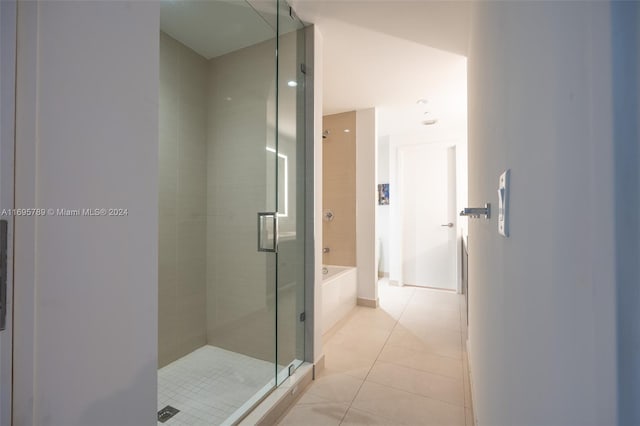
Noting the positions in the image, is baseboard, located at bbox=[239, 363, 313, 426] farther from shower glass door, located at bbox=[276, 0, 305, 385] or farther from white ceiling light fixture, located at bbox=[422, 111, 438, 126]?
white ceiling light fixture, located at bbox=[422, 111, 438, 126]

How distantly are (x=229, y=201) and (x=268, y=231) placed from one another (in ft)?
1.63

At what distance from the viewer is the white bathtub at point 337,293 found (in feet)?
9.23

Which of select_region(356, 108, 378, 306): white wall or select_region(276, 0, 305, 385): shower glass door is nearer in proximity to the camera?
select_region(276, 0, 305, 385): shower glass door

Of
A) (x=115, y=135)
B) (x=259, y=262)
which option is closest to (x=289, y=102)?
(x=259, y=262)

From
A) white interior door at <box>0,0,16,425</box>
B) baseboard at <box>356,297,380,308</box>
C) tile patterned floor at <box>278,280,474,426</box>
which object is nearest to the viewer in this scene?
white interior door at <box>0,0,16,425</box>

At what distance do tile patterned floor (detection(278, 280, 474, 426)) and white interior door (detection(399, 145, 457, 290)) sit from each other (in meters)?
1.17

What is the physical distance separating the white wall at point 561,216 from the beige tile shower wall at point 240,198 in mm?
1561

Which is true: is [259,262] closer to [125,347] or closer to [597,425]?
[125,347]

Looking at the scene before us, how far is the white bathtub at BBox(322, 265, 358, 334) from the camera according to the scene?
2814mm

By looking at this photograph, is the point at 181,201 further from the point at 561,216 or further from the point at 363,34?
the point at 561,216

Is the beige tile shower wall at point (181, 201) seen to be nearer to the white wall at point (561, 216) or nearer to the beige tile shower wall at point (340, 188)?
the beige tile shower wall at point (340, 188)

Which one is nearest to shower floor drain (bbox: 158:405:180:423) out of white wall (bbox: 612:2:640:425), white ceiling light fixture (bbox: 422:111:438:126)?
white wall (bbox: 612:2:640:425)

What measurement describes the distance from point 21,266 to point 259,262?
1486mm

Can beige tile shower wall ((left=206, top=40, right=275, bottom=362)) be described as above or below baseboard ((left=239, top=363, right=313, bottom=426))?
above
